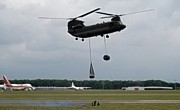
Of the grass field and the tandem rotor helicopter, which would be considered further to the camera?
the grass field

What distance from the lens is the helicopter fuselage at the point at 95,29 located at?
1550 inches

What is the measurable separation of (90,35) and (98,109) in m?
12.3

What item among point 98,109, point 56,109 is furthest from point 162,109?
point 56,109

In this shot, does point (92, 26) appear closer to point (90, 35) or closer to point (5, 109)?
point (90, 35)

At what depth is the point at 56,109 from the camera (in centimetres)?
5066

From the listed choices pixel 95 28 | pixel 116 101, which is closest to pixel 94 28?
pixel 95 28

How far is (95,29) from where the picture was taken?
130 feet

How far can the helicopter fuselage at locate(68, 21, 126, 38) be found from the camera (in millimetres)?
39375

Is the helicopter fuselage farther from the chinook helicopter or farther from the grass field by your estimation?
the grass field

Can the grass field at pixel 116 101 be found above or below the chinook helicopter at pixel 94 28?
below

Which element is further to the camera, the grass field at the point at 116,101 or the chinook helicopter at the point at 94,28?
the grass field at the point at 116,101

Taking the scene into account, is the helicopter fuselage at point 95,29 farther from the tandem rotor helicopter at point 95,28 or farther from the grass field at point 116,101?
the grass field at point 116,101

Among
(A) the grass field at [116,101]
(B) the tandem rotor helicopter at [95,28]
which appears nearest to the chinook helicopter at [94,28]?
(B) the tandem rotor helicopter at [95,28]

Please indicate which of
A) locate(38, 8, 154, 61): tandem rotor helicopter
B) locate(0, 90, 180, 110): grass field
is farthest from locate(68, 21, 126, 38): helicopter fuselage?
locate(0, 90, 180, 110): grass field
